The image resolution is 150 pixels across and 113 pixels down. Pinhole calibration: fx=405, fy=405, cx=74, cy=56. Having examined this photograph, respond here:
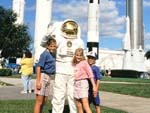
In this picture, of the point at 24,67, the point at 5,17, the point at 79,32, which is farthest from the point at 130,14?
the point at 79,32

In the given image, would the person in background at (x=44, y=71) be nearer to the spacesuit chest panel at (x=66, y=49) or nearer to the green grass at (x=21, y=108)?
the spacesuit chest panel at (x=66, y=49)

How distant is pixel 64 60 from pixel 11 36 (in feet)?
144

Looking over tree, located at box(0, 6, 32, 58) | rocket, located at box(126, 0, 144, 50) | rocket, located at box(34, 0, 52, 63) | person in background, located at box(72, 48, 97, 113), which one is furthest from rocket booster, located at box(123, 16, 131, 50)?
person in background, located at box(72, 48, 97, 113)

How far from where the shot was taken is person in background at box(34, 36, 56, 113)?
8.68m

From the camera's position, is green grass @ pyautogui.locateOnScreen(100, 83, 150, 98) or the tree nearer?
green grass @ pyautogui.locateOnScreen(100, 83, 150, 98)

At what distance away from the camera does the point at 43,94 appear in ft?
28.6

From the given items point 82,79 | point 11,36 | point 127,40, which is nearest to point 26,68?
point 82,79

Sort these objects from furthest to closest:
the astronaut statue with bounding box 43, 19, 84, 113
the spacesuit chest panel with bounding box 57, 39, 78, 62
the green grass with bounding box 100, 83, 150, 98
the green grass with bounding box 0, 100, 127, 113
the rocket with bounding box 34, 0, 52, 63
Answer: the rocket with bounding box 34, 0, 52, 63, the green grass with bounding box 100, 83, 150, 98, the green grass with bounding box 0, 100, 127, 113, the spacesuit chest panel with bounding box 57, 39, 78, 62, the astronaut statue with bounding box 43, 19, 84, 113

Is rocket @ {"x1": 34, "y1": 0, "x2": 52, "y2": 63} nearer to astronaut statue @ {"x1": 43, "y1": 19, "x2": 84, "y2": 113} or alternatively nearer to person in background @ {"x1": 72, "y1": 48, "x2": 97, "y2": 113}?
astronaut statue @ {"x1": 43, "y1": 19, "x2": 84, "y2": 113}

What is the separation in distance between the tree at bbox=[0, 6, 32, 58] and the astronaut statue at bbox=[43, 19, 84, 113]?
42565mm

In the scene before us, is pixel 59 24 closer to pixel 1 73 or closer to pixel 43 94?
pixel 43 94

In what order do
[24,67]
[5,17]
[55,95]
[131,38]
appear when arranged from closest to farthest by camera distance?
1. [55,95]
2. [24,67]
3. [5,17]
4. [131,38]

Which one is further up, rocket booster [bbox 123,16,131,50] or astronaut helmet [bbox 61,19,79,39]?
rocket booster [bbox 123,16,131,50]

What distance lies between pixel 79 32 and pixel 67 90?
132 cm
